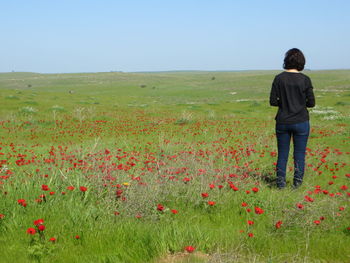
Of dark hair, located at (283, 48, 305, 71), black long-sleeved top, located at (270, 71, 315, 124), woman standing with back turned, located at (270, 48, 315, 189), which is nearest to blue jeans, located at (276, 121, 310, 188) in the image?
woman standing with back turned, located at (270, 48, 315, 189)

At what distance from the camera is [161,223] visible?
165 inches

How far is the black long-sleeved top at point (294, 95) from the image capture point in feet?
19.4

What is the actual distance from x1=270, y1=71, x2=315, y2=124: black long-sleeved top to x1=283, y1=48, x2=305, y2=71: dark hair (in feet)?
0.44

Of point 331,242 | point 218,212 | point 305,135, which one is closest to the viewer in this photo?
point 331,242

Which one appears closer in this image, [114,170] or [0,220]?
Answer: [0,220]

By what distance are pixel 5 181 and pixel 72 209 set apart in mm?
1818

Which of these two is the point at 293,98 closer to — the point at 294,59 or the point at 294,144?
the point at 294,59

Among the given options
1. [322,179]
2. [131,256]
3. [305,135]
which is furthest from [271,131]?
[131,256]

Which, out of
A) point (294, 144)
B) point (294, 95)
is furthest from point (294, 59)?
point (294, 144)

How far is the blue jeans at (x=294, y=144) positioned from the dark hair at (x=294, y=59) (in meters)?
0.98

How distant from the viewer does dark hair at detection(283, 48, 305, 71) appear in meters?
5.83

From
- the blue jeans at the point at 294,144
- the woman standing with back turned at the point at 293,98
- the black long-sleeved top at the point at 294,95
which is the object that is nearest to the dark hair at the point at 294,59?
the woman standing with back turned at the point at 293,98

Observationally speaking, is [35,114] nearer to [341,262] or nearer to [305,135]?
[305,135]

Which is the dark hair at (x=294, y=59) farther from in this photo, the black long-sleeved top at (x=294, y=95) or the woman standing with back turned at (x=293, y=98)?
the black long-sleeved top at (x=294, y=95)
